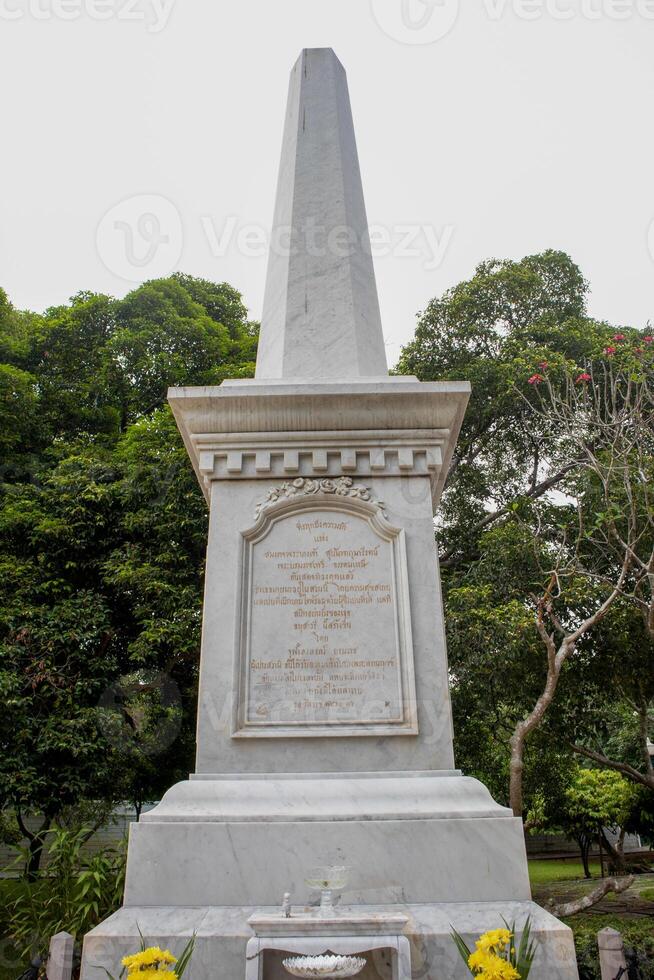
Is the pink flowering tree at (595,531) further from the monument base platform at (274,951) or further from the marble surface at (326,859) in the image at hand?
the monument base platform at (274,951)

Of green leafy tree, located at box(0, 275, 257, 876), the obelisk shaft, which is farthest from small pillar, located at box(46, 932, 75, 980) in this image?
green leafy tree, located at box(0, 275, 257, 876)

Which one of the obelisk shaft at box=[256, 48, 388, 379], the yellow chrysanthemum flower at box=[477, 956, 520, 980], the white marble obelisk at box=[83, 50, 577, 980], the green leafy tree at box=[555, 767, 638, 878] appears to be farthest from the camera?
the green leafy tree at box=[555, 767, 638, 878]

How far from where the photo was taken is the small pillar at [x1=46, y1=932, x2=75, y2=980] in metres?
3.90

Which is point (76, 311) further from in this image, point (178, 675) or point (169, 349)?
point (178, 675)

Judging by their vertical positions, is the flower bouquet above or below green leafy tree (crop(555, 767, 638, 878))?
above

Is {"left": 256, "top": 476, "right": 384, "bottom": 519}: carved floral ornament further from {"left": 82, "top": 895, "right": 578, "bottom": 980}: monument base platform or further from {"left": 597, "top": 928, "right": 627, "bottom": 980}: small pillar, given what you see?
{"left": 597, "top": 928, "right": 627, "bottom": 980}: small pillar

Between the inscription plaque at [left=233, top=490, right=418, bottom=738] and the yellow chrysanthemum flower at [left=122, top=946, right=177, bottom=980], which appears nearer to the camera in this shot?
the yellow chrysanthemum flower at [left=122, top=946, right=177, bottom=980]

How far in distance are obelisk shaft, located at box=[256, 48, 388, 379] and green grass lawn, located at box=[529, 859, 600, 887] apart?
65.9 feet

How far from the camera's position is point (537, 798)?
63.9 feet

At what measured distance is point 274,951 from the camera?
3.45 m

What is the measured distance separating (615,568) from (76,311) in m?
13.4

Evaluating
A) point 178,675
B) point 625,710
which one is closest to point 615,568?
point 625,710

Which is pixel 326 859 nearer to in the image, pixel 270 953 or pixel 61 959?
pixel 270 953

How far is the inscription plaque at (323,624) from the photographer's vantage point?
4.38m
